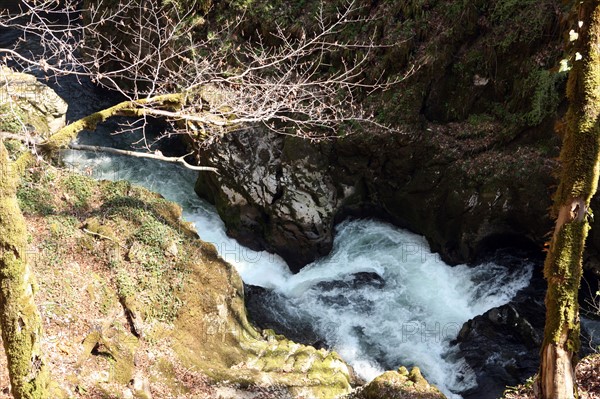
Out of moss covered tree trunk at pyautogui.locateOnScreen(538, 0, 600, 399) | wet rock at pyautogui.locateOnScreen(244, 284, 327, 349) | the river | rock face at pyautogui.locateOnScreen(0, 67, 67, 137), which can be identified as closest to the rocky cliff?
the river

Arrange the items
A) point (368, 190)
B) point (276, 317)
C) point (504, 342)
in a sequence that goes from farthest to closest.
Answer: point (368, 190) < point (276, 317) < point (504, 342)

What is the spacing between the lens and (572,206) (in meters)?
5.42

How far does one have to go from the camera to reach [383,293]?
12734 millimetres

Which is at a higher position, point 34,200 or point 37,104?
point 37,104

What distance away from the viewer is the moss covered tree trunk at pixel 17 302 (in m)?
4.49

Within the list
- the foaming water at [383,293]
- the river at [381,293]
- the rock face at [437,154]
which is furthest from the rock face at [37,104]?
the rock face at [437,154]

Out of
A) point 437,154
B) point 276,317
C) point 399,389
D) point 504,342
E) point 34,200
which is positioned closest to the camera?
point 399,389

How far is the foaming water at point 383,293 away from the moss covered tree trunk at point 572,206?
15.9 feet

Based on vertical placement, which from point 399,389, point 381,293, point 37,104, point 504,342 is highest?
point 504,342

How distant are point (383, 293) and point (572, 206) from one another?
7.74 meters

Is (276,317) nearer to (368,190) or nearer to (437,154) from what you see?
(368,190)

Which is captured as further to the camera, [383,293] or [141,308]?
[383,293]

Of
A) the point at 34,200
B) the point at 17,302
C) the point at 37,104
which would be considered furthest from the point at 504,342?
the point at 37,104

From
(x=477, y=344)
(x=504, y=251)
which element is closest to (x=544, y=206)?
(x=504, y=251)
